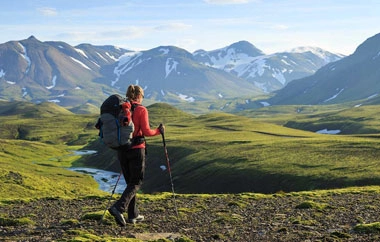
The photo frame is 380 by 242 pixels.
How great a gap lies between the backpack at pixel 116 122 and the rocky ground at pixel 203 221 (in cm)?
403

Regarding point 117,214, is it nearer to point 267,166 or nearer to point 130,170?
point 130,170

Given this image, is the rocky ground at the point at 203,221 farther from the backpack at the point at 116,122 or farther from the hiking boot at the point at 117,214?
the backpack at the point at 116,122

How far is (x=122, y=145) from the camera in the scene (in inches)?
746

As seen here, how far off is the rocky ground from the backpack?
4.03m

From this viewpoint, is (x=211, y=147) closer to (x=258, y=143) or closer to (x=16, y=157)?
(x=258, y=143)

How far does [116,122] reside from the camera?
1859 centimetres

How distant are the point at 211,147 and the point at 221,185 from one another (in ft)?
156

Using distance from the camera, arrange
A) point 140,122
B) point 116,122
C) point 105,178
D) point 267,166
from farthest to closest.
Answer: point 105,178, point 267,166, point 140,122, point 116,122

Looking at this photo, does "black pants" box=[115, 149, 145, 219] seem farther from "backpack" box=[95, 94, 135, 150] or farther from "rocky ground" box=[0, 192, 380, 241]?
"rocky ground" box=[0, 192, 380, 241]

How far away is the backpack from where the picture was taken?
61.1ft

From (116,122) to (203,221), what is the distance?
752 cm

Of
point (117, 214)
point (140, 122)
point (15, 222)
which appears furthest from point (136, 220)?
point (15, 222)

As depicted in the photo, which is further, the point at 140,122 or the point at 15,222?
the point at 15,222

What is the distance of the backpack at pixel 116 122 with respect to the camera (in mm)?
18625
